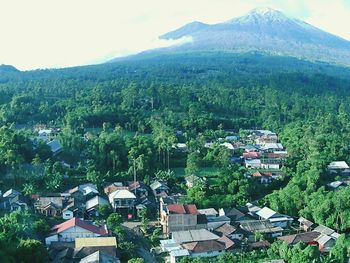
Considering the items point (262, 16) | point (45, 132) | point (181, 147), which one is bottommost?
point (181, 147)

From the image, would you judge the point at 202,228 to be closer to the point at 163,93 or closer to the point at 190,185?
the point at 190,185

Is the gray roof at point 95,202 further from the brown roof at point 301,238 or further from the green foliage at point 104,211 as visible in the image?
the brown roof at point 301,238

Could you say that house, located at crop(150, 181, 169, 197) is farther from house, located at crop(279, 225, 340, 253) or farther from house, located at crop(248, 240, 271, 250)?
house, located at crop(279, 225, 340, 253)

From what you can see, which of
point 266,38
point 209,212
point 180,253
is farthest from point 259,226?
point 266,38

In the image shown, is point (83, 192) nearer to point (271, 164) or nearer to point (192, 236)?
point (192, 236)

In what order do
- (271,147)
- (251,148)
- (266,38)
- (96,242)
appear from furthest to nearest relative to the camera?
(266,38)
(271,147)
(251,148)
(96,242)
